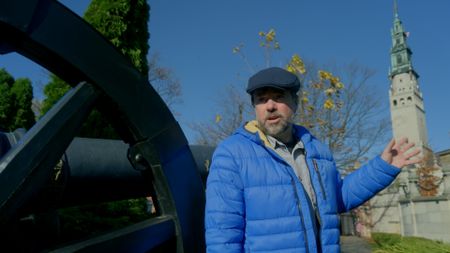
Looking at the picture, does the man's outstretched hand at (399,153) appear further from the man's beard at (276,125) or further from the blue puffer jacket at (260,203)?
the man's beard at (276,125)

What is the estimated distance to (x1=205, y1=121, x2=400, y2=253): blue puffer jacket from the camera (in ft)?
5.78

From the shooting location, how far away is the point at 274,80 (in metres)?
1.94

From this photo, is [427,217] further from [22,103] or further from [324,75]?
[22,103]

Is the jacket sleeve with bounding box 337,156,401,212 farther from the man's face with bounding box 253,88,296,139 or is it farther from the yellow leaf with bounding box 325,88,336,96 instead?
the yellow leaf with bounding box 325,88,336,96

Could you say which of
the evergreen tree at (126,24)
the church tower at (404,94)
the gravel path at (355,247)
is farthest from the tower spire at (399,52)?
the evergreen tree at (126,24)

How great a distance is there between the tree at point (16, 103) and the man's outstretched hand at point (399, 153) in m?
7.70

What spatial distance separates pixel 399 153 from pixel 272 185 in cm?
98

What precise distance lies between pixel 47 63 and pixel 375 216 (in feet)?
128

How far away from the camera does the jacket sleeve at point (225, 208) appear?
5.66ft

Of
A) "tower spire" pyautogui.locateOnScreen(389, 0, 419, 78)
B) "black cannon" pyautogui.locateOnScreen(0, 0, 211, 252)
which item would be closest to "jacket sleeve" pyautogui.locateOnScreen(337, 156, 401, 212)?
"black cannon" pyautogui.locateOnScreen(0, 0, 211, 252)

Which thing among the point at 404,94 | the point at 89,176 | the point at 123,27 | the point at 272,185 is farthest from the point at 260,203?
the point at 404,94

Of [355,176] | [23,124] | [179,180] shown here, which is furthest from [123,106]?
[23,124]

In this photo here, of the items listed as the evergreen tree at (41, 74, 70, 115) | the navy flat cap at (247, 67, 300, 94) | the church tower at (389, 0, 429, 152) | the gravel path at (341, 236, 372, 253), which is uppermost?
the church tower at (389, 0, 429, 152)

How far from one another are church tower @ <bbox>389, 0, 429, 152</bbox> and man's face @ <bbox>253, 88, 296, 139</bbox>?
293ft
